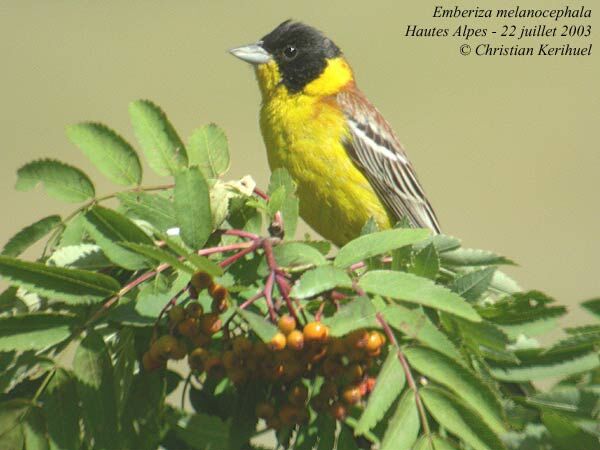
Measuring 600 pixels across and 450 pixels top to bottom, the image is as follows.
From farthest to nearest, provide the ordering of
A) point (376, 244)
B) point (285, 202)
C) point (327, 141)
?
point (327, 141) → point (285, 202) → point (376, 244)

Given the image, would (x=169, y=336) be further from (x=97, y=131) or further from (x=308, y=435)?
(x=97, y=131)

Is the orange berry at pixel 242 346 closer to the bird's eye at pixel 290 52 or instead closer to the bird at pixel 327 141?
the bird at pixel 327 141

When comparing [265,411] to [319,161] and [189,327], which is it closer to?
[189,327]

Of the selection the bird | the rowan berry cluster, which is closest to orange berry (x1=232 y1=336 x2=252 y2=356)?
the rowan berry cluster

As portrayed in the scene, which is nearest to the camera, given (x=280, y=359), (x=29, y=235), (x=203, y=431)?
(x=280, y=359)

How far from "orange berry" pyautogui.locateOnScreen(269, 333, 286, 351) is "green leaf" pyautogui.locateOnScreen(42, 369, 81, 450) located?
1.23 ft

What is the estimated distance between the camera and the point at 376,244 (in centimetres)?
160

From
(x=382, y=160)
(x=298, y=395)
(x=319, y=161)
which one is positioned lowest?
(x=382, y=160)

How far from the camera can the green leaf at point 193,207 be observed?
159 centimetres

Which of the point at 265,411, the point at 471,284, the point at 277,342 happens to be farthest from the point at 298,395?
the point at 471,284

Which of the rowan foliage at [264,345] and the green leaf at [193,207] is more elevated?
the green leaf at [193,207]

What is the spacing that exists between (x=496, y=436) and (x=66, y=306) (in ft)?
2.60

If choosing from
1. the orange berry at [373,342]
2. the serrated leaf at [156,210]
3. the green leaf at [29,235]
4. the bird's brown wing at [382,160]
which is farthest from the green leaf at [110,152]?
the bird's brown wing at [382,160]

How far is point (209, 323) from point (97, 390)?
8.4 inches
